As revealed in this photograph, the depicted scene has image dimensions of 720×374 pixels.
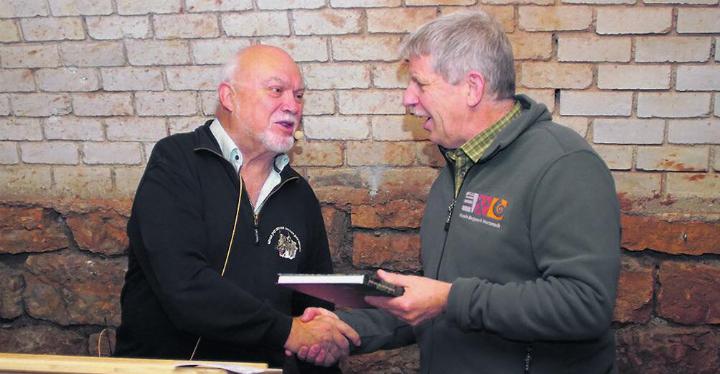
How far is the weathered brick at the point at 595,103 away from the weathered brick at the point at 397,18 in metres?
0.70

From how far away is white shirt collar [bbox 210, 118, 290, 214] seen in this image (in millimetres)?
2777

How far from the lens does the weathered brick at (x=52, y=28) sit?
3439 millimetres

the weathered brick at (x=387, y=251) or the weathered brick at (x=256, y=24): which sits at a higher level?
the weathered brick at (x=256, y=24)

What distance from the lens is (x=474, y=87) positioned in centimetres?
218

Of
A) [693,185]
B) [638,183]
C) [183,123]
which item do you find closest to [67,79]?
[183,123]

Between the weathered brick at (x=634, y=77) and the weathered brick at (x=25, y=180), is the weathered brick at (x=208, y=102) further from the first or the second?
the weathered brick at (x=634, y=77)

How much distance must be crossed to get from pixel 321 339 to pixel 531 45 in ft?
5.21

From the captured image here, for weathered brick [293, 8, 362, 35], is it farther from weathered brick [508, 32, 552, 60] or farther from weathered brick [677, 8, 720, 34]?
weathered brick [677, 8, 720, 34]

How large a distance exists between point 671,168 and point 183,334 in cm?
218

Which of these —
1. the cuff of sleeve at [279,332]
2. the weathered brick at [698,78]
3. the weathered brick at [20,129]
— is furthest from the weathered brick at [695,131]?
the weathered brick at [20,129]

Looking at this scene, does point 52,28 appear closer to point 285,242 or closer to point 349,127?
point 349,127

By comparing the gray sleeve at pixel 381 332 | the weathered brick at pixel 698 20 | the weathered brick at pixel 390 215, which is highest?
the weathered brick at pixel 698 20

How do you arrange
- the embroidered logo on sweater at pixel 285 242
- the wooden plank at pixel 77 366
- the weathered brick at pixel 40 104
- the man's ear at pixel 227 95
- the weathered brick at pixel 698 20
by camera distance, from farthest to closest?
the weathered brick at pixel 40 104 → the weathered brick at pixel 698 20 → the man's ear at pixel 227 95 → the embroidered logo on sweater at pixel 285 242 → the wooden plank at pixel 77 366

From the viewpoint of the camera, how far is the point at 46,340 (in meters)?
3.68
